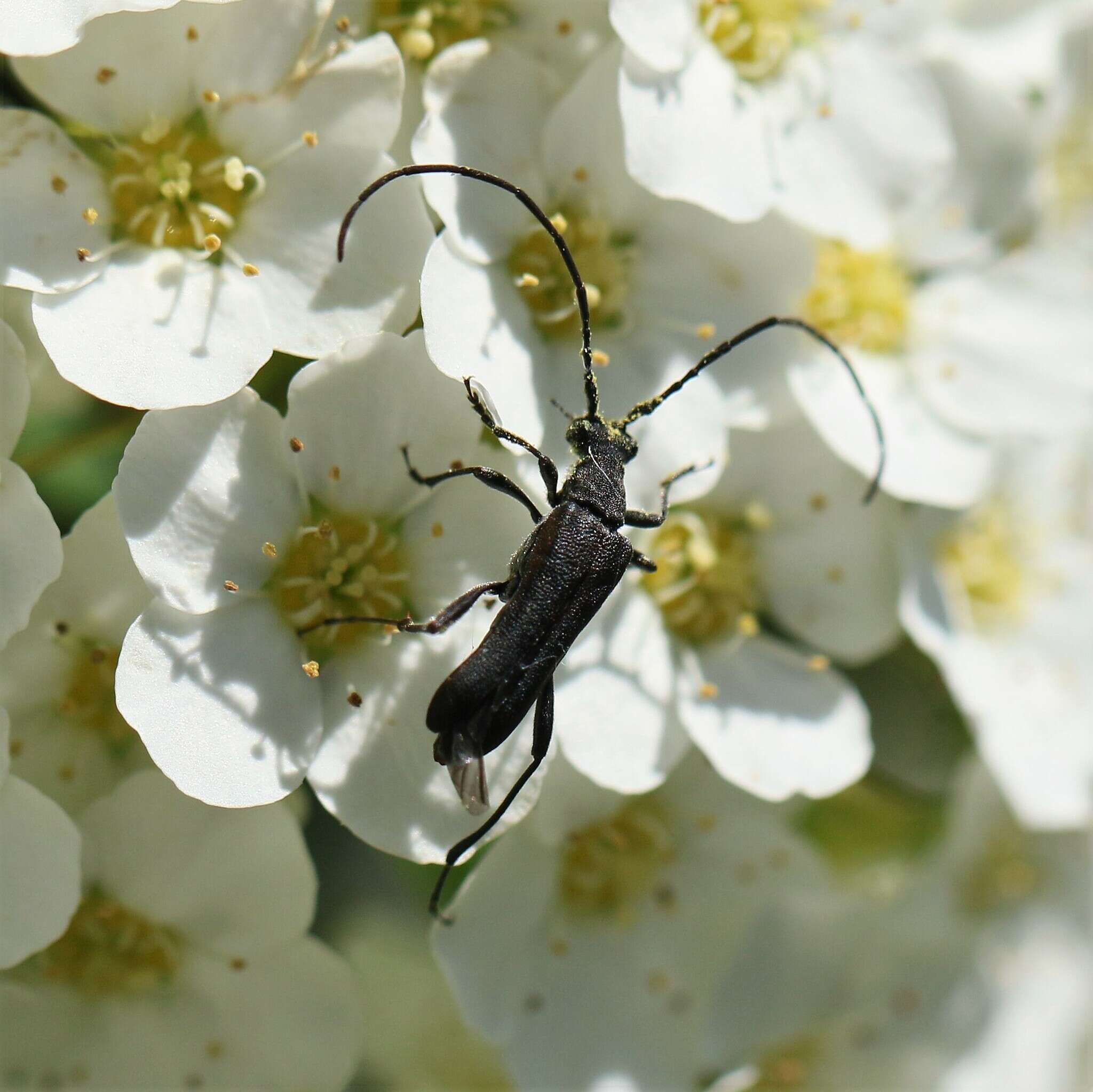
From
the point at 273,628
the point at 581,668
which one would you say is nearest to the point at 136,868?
the point at 273,628

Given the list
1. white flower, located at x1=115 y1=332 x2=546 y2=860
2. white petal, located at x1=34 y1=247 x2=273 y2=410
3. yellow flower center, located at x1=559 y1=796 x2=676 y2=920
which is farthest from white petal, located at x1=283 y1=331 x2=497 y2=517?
yellow flower center, located at x1=559 y1=796 x2=676 y2=920

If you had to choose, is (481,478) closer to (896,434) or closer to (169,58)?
(169,58)

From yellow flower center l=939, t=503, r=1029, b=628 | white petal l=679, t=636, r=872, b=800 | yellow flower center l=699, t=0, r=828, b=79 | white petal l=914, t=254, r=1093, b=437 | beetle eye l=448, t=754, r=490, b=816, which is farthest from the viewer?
yellow flower center l=939, t=503, r=1029, b=628

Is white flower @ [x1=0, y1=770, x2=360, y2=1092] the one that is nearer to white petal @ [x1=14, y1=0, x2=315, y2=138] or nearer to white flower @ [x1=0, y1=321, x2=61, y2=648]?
white flower @ [x1=0, y1=321, x2=61, y2=648]

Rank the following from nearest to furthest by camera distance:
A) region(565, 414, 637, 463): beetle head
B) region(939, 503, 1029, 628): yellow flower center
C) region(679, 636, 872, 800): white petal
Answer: region(565, 414, 637, 463): beetle head → region(679, 636, 872, 800): white petal → region(939, 503, 1029, 628): yellow flower center

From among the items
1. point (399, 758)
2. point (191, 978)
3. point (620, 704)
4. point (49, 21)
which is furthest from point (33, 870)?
point (49, 21)

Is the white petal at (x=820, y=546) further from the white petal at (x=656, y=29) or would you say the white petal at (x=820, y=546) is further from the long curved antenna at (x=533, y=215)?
the white petal at (x=656, y=29)
